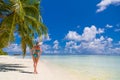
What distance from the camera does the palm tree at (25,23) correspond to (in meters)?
16.3

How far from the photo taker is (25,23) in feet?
56.0

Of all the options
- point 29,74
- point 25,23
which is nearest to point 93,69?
point 25,23

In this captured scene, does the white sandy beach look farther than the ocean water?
No

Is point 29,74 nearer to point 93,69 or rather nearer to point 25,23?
point 25,23

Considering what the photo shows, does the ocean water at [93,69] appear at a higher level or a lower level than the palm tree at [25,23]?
lower

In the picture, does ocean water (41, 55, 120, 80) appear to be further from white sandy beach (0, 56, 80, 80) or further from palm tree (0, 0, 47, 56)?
palm tree (0, 0, 47, 56)

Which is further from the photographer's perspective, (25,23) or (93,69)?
(93,69)

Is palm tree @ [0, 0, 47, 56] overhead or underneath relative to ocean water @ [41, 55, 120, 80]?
overhead

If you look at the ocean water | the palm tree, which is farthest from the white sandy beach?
the palm tree

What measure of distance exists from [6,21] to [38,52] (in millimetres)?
3722

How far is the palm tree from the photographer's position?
16.3m

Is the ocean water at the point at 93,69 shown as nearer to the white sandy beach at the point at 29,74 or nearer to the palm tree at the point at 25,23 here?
the white sandy beach at the point at 29,74

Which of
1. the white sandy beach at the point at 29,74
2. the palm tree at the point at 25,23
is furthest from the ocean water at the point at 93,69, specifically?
the palm tree at the point at 25,23

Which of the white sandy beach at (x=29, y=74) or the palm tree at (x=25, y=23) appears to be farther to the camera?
the palm tree at (x=25, y=23)
